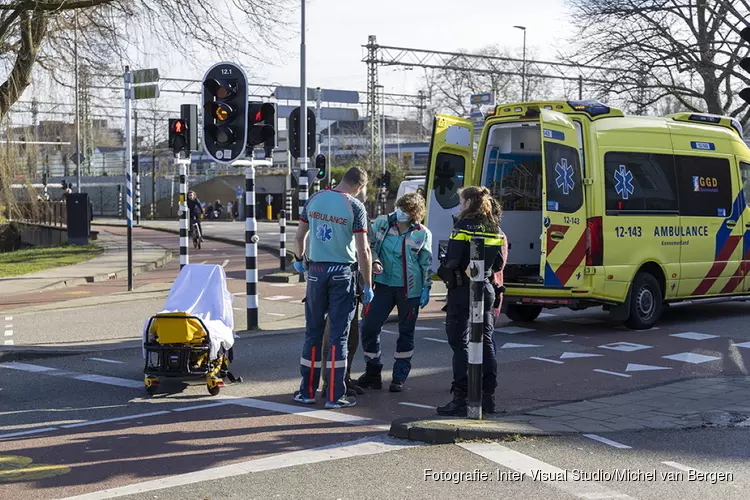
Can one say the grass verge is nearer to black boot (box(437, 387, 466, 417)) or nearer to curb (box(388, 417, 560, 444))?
black boot (box(437, 387, 466, 417))

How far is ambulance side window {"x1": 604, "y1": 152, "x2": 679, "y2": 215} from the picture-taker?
501 inches

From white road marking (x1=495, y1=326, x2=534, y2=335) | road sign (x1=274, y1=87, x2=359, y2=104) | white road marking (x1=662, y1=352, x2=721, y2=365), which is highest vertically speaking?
road sign (x1=274, y1=87, x2=359, y2=104)

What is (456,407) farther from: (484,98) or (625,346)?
(484,98)

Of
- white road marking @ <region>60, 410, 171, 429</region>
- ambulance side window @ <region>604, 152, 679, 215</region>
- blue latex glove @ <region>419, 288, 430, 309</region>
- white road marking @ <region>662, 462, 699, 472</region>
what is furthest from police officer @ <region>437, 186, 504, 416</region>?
ambulance side window @ <region>604, 152, 679, 215</region>

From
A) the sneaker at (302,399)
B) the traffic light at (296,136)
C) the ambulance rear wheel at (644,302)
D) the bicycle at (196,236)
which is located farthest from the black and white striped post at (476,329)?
the bicycle at (196,236)

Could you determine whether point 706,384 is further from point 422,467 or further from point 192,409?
point 192,409

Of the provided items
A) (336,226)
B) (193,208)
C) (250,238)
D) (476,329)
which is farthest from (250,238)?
(193,208)

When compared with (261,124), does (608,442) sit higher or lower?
lower

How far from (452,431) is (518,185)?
756 centimetres

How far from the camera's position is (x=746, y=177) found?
14883mm

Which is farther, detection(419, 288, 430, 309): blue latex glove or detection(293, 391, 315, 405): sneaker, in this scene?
detection(419, 288, 430, 309): blue latex glove

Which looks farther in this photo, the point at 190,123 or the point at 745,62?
the point at 190,123

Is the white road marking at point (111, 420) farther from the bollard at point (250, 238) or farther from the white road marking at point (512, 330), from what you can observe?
the white road marking at point (512, 330)

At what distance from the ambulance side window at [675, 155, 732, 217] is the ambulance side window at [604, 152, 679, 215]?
23 cm
